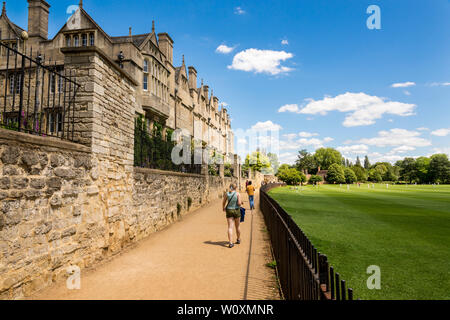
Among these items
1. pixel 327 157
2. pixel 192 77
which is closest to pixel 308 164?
pixel 327 157

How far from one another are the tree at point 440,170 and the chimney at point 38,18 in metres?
106

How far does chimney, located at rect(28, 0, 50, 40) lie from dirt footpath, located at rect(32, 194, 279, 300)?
70.0 ft

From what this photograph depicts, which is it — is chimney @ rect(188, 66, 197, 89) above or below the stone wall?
above

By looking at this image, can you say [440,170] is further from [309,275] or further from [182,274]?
[309,275]

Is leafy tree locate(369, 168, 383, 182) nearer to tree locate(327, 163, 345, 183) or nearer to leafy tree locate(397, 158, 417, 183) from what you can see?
leafy tree locate(397, 158, 417, 183)

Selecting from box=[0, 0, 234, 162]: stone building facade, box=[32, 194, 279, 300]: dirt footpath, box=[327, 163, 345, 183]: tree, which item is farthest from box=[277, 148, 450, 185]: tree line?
box=[32, 194, 279, 300]: dirt footpath

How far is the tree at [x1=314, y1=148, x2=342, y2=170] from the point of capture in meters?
115

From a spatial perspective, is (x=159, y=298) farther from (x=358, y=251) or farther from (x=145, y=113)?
(x=145, y=113)

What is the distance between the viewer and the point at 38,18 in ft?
70.4

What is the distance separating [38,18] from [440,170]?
107130mm

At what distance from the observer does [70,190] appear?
18.7 feet

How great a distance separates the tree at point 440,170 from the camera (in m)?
87.4
